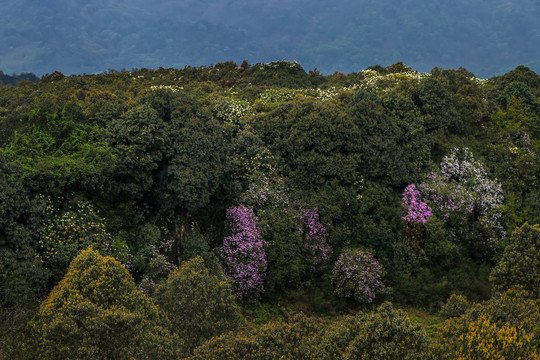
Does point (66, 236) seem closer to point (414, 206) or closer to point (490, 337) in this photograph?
point (490, 337)

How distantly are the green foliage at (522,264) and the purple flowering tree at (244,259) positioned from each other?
9.88m

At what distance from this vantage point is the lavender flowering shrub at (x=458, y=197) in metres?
25.5

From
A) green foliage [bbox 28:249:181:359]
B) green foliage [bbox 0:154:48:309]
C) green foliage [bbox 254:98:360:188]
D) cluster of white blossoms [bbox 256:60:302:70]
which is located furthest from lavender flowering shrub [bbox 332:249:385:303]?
cluster of white blossoms [bbox 256:60:302:70]

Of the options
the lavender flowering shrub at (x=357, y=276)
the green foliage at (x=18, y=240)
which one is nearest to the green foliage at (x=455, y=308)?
the lavender flowering shrub at (x=357, y=276)

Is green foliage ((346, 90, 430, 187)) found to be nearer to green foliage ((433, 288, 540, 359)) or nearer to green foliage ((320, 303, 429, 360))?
green foliage ((433, 288, 540, 359))

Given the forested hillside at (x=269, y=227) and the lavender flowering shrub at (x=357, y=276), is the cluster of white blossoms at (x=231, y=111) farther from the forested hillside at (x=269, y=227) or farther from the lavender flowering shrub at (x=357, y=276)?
the lavender flowering shrub at (x=357, y=276)

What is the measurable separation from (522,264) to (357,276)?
6.92m

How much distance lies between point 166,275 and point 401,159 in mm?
14336

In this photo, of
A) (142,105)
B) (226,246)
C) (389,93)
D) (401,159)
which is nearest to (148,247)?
(226,246)

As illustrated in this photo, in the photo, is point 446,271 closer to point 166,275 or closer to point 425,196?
point 425,196

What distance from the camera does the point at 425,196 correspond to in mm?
26281

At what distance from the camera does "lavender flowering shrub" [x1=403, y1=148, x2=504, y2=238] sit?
2550 centimetres

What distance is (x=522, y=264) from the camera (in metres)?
18.4

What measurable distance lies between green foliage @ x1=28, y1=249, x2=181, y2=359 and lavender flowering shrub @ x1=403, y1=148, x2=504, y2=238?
1594cm
